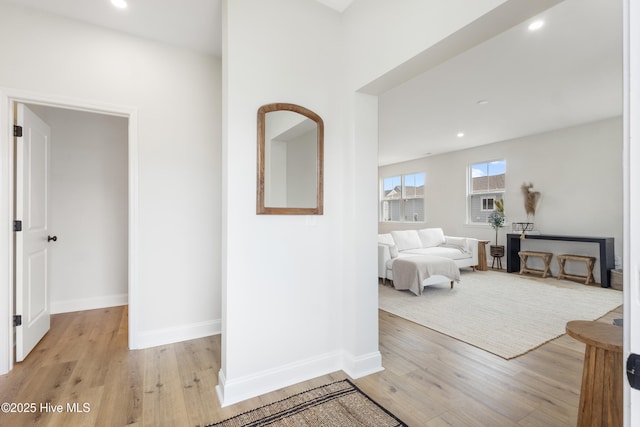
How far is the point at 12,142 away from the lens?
233 cm

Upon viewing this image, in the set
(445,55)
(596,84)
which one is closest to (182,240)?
(445,55)

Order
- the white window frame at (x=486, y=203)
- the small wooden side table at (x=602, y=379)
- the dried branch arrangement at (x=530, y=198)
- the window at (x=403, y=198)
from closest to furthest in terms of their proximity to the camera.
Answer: the small wooden side table at (x=602, y=379) < the dried branch arrangement at (x=530, y=198) < the white window frame at (x=486, y=203) < the window at (x=403, y=198)

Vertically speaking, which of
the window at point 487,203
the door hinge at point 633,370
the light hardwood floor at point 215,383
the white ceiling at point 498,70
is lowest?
the light hardwood floor at point 215,383

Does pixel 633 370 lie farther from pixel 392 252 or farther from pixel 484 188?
pixel 484 188

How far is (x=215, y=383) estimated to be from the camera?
2.11m

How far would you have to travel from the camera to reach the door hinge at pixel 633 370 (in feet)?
1.76

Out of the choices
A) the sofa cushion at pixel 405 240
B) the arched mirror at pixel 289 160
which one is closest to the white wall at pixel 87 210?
the arched mirror at pixel 289 160

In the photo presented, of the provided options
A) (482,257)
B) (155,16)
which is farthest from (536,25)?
(482,257)

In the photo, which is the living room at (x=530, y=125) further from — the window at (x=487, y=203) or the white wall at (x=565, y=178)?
the window at (x=487, y=203)

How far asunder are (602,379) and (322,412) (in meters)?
1.38

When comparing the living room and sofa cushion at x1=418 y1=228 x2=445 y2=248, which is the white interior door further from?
sofa cushion at x1=418 y1=228 x2=445 y2=248

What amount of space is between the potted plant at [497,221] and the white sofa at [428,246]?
0.67 metres

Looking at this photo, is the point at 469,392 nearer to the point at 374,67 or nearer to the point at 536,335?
the point at 536,335

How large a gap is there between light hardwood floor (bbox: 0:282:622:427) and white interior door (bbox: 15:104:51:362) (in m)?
0.22
